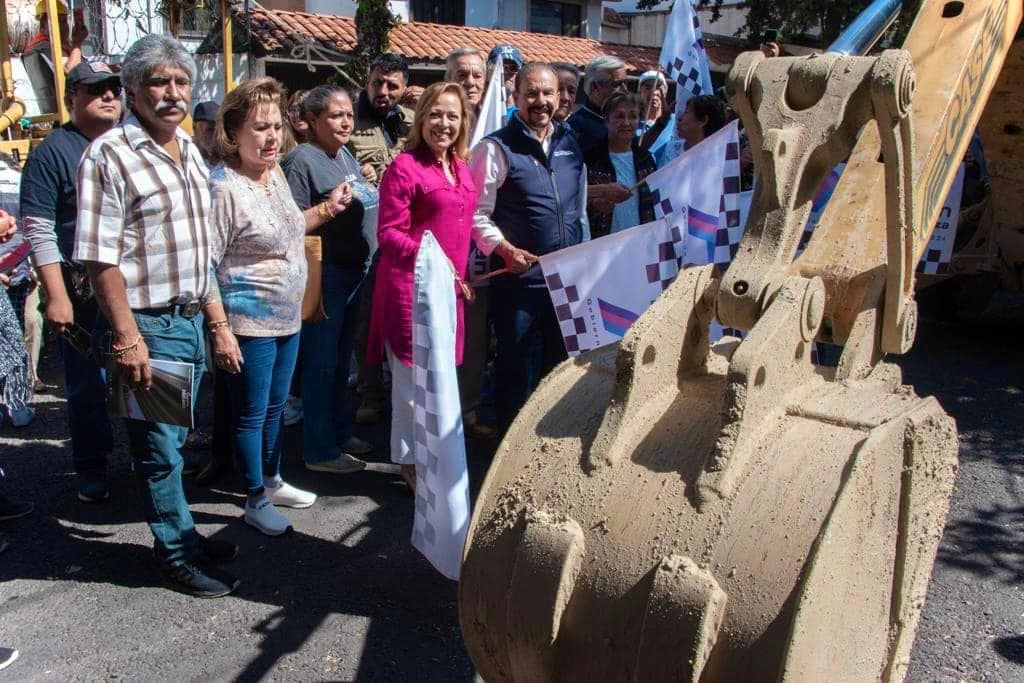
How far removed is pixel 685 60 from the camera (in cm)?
590

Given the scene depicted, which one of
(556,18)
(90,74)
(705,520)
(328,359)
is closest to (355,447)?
(328,359)

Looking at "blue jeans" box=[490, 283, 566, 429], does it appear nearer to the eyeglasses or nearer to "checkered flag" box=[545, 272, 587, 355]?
"checkered flag" box=[545, 272, 587, 355]

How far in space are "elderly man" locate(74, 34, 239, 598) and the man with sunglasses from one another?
0.60 m

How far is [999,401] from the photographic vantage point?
6.16 m

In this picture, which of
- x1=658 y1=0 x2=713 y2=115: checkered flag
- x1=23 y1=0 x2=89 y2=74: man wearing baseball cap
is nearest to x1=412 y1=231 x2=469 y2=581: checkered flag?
x1=658 y1=0 x2=713 y2=115: checkered flag

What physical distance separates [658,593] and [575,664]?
0.27 m

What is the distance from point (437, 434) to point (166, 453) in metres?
1.02

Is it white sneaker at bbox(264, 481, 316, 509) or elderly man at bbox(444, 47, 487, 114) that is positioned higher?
elderly man at bbox(444, 47, 487, 114)

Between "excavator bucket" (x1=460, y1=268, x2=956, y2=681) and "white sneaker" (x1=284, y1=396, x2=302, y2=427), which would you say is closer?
"excavator bucket" (x1=460, y1=268, x2=956, y2=681)

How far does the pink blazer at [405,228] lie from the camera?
13.1ft

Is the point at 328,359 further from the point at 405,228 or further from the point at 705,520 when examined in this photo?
the point at 705,520

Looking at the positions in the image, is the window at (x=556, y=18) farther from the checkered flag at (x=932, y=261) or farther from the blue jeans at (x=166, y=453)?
→ the blue jeans at (x=166, y=453)

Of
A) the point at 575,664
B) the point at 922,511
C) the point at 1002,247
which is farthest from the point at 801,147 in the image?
the point at 1002,247

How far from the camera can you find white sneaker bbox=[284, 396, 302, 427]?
5445mm
